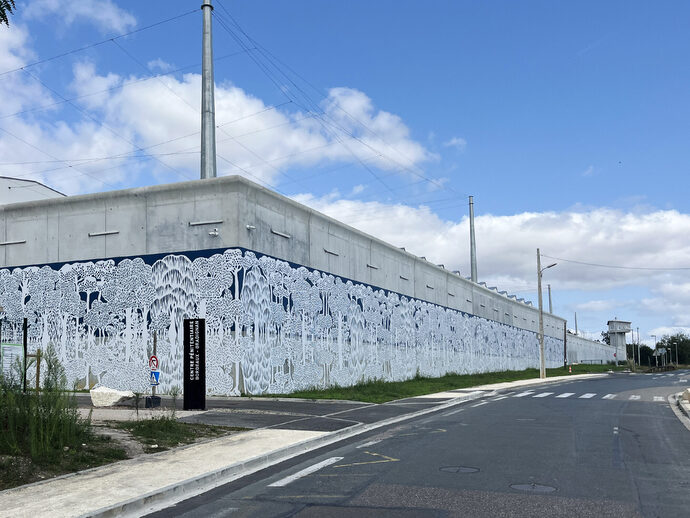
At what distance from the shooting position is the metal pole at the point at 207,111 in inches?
1109

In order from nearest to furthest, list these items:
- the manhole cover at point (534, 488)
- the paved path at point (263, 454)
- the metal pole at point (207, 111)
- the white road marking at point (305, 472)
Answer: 1. the paved path at point (263, 454)
2. the manhole cover at point (534, 488)
3. the white road marking at point (305, 472)
4. the metal pole at point (207, 111)

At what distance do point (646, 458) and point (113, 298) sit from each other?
2163 cm

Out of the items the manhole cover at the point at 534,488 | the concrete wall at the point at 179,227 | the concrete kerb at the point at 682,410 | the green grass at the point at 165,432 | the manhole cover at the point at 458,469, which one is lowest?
the concrete kerb at the point at 682,410

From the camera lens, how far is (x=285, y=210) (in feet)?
93.4

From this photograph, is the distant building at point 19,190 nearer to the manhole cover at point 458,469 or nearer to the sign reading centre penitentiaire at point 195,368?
the sign reading centre penitentiaire at point 195,368

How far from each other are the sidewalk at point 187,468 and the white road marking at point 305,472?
0.82 m

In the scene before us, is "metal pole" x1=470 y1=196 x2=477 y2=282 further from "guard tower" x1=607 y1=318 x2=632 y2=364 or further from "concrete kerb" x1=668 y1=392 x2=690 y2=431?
"guard tower" x1=607 y1=318 x2=632 y2=364

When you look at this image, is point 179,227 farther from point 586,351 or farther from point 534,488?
point 586,351

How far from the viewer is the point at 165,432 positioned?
13.1 meters

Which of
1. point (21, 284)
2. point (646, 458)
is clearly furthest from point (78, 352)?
point (646, 458)

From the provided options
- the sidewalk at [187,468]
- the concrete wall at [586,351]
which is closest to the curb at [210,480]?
the sidewalk at [187,468]

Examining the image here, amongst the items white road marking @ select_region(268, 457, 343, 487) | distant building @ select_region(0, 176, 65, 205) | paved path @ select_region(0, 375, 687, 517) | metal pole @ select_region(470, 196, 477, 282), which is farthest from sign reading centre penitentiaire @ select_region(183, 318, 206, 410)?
metal pole @ select_region(470, 196, 477, 282)

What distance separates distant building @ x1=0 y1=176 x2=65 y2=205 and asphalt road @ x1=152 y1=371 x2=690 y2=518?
39362 mm

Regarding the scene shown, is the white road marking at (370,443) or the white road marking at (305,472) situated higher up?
the white road marking at (305,472)
